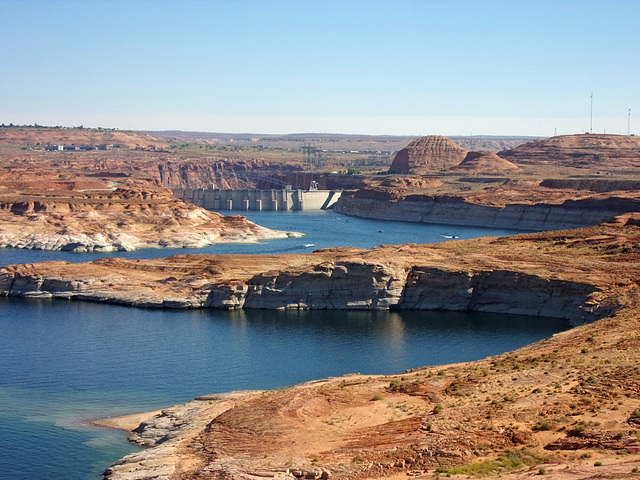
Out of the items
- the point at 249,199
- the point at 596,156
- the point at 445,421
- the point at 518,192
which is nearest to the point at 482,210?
the point at 518,192

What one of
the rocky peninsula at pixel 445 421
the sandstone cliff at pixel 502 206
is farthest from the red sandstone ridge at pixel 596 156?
the rocky peninsula at pixel 445 421

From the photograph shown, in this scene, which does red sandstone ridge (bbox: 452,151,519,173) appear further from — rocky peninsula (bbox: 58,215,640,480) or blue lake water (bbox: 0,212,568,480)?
rocky peninsula (bbox: 58,215,640,480)

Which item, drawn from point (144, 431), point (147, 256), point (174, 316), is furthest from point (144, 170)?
point (144, 431)

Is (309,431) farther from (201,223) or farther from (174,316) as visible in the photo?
(201,223)

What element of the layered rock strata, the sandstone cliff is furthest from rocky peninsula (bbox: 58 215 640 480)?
the sandstone cliff

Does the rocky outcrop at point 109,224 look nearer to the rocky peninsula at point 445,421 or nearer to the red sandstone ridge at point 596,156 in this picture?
the rocky peninsula at point 445,421

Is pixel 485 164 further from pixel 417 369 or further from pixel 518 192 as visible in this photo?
pixel 417 369
